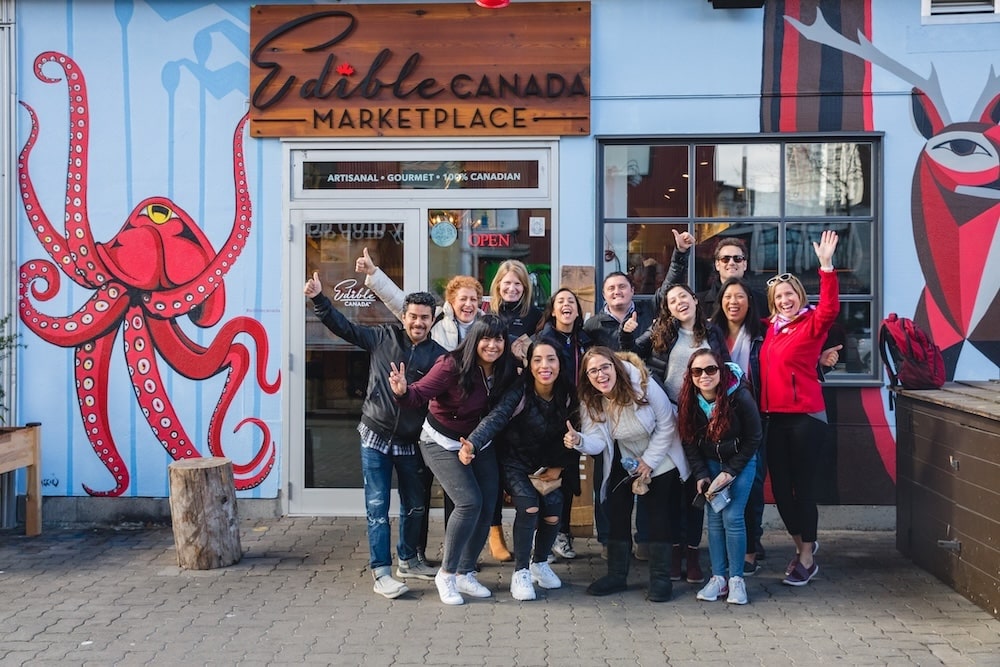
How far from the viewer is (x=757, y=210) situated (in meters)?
7.47

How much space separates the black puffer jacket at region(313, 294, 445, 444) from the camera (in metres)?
5.80

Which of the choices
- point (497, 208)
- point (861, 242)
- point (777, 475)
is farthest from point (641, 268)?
point (777, 475)

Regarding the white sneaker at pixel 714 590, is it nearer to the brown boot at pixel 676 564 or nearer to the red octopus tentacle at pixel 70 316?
the brown boot at pixel 676 564

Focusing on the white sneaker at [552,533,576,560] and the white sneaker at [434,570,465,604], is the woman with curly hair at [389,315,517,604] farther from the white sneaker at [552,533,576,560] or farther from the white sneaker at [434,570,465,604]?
the white sneaker at [552,533,576,560]

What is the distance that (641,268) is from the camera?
7.51 metres

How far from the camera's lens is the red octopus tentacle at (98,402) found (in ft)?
25.1

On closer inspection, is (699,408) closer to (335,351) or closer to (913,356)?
(913,356)

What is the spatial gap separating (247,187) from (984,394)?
5.21m

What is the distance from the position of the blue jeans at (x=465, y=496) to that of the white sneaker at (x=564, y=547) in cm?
94

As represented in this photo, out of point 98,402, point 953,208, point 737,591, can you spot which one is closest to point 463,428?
point 737,591

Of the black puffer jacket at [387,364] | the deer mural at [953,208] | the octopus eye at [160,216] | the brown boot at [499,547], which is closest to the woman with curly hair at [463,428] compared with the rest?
the black puffer jacket at [387,364]

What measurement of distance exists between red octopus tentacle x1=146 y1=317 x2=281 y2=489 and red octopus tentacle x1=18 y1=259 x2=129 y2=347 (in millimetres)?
305

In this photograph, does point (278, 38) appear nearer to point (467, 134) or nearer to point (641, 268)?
point (467, 134)

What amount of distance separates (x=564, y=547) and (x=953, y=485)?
2370mm
